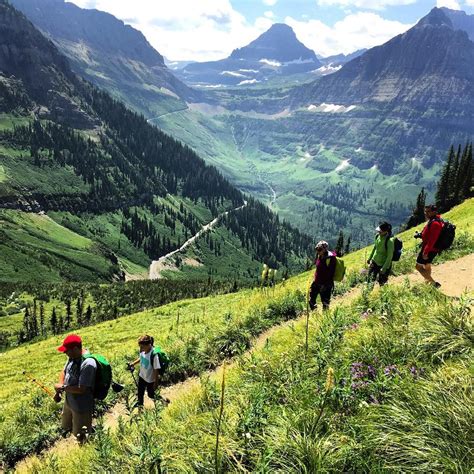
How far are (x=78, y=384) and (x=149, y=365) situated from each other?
8.05 ft

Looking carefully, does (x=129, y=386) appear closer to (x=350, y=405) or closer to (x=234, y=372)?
(x=234, y=372)

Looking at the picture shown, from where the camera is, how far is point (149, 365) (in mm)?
12203

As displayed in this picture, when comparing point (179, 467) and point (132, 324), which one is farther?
point (132, 324)

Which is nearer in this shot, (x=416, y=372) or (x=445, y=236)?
(x=416, y=372)

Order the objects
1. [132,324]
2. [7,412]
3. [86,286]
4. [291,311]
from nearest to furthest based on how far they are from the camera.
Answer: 1. [7,412]
2. [291,311]
3. [132,324]
4. [86,286]

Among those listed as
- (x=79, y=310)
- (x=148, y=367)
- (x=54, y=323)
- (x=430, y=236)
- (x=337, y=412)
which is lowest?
(x=79, y=310)

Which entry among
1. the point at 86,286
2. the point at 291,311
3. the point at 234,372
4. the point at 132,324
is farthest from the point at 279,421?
the point at 86,286

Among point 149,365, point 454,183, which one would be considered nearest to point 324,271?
point 149,365

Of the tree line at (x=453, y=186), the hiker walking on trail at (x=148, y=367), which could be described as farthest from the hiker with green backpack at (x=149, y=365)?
the tree line at (x=453, y=186)

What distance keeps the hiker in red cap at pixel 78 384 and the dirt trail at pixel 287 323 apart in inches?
34.1

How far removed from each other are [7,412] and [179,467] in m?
13.2

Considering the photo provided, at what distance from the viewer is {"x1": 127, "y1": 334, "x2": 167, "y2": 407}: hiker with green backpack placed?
1207 centimetres

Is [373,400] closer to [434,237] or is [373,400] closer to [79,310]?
[434,237]

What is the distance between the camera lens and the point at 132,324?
44750mm
